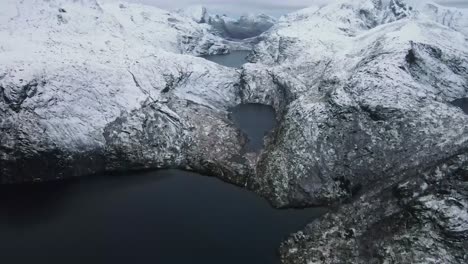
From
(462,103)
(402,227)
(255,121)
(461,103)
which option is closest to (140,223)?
(402,227)

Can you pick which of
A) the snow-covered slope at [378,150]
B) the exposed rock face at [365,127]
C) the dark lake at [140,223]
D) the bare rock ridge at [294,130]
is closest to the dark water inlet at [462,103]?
the bare rock ridge at [294,130]

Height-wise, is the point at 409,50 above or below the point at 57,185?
above

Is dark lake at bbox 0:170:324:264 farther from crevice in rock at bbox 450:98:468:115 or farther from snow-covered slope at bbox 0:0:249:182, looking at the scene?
crevice in rock at bbox 450:98:468:115

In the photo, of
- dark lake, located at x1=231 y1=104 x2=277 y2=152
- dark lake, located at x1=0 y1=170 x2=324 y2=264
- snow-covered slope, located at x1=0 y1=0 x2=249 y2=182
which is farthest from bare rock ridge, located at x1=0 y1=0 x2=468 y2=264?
dark lake, located at x1=0 y1=170 x2=324 y2=264

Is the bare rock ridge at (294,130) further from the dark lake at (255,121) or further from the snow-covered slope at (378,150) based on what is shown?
the dark lake at (255,121)

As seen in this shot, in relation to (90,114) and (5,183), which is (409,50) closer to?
(90,114)

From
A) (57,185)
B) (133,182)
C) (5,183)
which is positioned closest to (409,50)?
(133,182)
